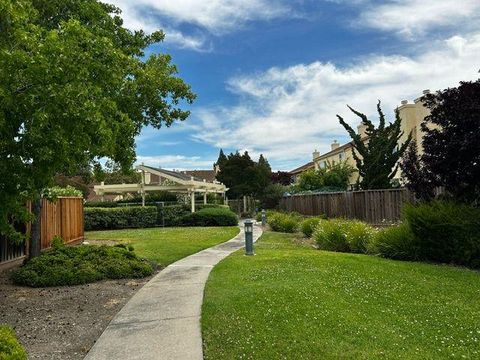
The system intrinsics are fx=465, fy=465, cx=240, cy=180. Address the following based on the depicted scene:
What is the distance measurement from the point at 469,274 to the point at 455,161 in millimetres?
2999

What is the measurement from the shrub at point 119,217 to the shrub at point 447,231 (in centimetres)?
2032

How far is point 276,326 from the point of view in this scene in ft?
19.5

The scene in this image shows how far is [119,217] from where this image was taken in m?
28.7

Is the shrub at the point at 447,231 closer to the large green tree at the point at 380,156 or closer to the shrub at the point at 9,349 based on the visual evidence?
the shrub at the point at 9,349

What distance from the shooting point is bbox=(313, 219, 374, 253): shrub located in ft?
44.3

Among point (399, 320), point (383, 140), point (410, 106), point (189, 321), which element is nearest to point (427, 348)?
point (399, 320)

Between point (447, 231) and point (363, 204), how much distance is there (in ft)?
32.6

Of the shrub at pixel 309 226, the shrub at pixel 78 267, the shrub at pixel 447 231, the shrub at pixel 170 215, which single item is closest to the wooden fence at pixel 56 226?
the shrub at pixel 78 267

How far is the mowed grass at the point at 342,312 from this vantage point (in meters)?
5.14

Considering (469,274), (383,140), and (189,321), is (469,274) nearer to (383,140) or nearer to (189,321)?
(189,321)

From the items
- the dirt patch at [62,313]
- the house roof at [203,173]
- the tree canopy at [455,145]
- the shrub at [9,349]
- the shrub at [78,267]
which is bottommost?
the dirt patch at [62,313]

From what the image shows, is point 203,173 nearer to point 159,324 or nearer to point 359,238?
point 359,238

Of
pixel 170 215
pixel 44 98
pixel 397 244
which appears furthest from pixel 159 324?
pixel 170 215

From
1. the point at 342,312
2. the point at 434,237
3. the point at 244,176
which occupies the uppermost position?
the point at 244,176
